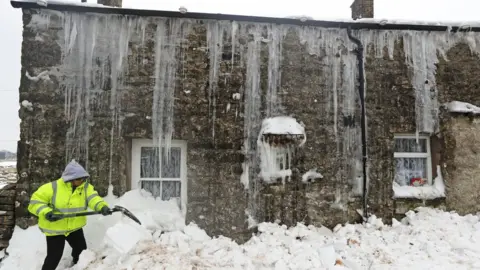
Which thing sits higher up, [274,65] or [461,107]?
[274,65]

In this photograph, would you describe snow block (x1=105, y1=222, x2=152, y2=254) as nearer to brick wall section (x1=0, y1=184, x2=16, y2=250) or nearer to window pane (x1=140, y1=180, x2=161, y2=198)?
window pane (x1=140, y1=180, x2=161, y2=198)

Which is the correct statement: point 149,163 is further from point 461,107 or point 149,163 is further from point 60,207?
point 461,107

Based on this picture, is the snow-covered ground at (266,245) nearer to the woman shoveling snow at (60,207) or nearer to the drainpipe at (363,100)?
the woman shoveling snow at (60,207)

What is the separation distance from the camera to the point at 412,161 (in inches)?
274

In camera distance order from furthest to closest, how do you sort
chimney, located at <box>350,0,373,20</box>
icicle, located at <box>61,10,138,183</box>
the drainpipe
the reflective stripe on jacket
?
chimney, located at <box>350,0,373,20</box> → the drainpipe → icicle, located at <box>61,10,138,183</box> → the reflective stripe on jacket

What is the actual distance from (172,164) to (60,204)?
1980mm

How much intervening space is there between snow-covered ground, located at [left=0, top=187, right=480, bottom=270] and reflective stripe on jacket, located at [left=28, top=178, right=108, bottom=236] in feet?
1.40

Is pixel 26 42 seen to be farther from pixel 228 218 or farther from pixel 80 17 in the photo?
pixel 228 218

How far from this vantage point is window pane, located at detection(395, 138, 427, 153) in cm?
693

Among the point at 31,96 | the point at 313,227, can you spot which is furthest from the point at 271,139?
the point at 31,96

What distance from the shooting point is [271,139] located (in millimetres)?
6305

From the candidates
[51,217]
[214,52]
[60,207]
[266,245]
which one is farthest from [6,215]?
[214,52]

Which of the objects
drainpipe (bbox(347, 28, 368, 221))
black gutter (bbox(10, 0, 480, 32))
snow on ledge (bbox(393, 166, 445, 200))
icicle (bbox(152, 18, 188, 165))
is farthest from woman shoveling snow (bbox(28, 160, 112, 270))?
snow on ledge (bbox(393, 166, 445, 200))

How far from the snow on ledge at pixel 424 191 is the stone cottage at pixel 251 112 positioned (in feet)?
0.08
